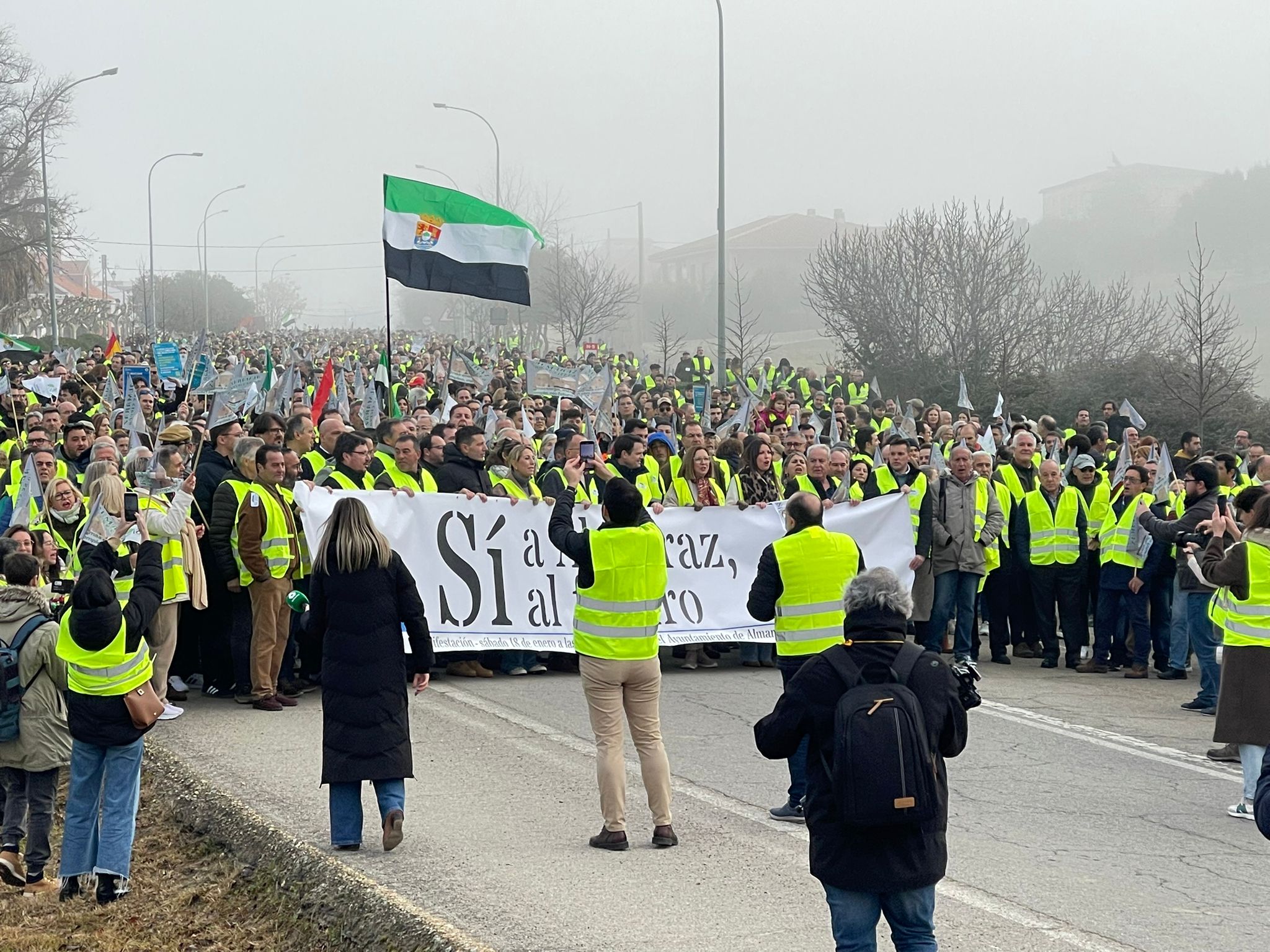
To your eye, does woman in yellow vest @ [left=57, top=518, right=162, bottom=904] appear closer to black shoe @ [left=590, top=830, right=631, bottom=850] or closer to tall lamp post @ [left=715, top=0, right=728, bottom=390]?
black shoe @ [left=590, top=830, right=631, bottom=850]

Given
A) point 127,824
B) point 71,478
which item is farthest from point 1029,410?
point 127,824

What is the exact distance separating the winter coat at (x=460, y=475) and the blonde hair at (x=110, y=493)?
3.49m

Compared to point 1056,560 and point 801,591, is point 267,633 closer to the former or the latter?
point 801,591

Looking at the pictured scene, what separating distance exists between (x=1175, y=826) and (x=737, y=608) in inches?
203

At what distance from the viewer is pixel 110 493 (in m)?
8.71

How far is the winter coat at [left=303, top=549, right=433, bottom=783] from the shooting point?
712cm

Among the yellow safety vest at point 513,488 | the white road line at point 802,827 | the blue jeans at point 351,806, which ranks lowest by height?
the white road line at point 802,827

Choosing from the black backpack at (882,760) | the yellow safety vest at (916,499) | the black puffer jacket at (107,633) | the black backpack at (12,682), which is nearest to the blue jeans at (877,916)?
the black backpack at (882,760)

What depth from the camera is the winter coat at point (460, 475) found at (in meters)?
12.1

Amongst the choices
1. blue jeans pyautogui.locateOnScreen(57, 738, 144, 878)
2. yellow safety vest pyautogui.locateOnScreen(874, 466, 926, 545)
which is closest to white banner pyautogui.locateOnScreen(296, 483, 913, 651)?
yellow safety vest pyautogui.locateOnScreen(874, 466, 926, 545)

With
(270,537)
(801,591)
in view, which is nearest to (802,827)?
(801,591)

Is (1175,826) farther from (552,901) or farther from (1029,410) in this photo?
(1029,410)

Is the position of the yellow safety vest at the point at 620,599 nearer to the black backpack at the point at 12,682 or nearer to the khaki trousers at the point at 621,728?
the khaki trousers at the point at 621,728

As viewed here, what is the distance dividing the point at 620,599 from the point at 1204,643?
20.1 feet
